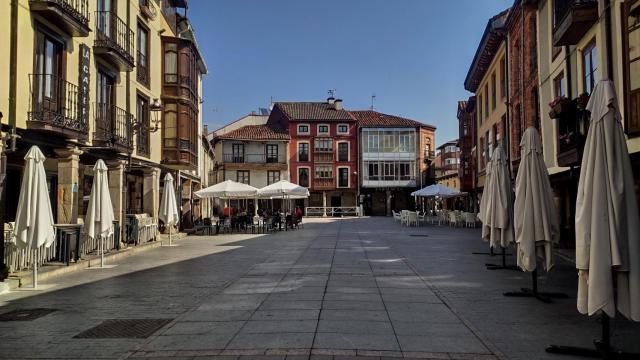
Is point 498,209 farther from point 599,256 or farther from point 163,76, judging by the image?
point 163,76

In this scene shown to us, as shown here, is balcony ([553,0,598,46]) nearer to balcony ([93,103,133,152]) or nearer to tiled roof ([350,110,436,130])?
balcony ([93,103,133,152])

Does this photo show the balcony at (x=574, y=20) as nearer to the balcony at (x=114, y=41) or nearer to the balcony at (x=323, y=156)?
the balcony at (x=114, y=41)

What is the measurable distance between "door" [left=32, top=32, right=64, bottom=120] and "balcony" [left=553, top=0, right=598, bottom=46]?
1324cm

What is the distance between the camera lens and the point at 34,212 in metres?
9.51

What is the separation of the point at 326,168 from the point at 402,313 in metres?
52.5

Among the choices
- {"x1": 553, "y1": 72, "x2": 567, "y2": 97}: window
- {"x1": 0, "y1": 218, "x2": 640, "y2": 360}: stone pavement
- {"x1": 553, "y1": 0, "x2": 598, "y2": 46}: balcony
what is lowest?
{"x1": 0, "y1": 218, "x2": 640, "y2": 360}: stone pavement

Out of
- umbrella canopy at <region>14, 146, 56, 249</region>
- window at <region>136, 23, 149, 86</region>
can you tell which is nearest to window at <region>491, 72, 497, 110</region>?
window at <region>136, 23, 149, 86</region>

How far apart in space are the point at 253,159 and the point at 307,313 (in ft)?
167

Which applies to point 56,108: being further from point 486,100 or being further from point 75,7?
point 486,100

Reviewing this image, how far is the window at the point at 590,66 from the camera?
13.5 m

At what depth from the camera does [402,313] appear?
7016mm

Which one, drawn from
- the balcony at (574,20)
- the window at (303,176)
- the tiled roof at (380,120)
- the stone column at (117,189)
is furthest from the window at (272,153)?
the balcony at (574,20)

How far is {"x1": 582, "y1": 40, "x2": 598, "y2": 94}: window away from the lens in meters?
13.5

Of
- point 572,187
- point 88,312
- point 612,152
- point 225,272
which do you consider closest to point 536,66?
point 572,187
